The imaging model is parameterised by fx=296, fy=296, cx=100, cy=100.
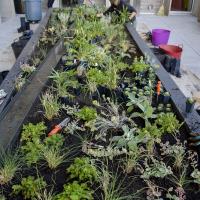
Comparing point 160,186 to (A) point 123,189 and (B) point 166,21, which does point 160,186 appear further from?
(B) point 166,21

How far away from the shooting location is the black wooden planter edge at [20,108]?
2.03 m

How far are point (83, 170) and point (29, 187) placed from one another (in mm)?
301

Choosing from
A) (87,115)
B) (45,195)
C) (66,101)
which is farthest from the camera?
(66,101)

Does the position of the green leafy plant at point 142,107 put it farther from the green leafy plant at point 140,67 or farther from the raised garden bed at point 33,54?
the raised garden bed at point 33,54

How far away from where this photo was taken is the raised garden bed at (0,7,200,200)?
1.63 meters

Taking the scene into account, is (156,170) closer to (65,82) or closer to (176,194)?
(176,194)

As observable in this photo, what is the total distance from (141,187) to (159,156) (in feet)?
1.00

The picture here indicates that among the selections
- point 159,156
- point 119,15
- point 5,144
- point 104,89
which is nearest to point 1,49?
point 119,15

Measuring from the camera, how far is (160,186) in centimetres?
167

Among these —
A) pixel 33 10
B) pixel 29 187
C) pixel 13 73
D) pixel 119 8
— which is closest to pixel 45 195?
pixel 29 187

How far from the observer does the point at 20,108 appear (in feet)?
7.84

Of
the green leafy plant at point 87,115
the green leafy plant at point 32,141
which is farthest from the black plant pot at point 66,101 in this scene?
the green leafy plant at point 32,141

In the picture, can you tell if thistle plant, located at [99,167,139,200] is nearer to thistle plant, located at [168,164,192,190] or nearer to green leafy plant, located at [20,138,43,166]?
thistle plant, located at [168,164,192,190]

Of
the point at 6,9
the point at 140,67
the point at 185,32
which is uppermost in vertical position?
the point at 140,67
